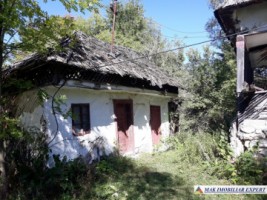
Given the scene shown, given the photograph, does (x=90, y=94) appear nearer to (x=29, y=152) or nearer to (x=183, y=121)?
(x=29, y=152)

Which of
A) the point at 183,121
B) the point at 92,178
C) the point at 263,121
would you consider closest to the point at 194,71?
the point at 183,121

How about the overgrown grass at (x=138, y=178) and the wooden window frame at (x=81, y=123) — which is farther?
the wooden window frame at (x=81, y=123)

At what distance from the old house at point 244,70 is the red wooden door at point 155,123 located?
16.7 ft

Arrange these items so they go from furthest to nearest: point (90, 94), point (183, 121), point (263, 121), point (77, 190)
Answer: point (183, 121)
point (90, 94)
point (263, 121)
point (77, 190)

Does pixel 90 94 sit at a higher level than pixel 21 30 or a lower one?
lower

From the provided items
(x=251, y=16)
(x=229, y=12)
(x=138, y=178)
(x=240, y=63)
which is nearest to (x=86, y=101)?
(x=138, y=178)

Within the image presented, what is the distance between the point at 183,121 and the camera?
15.2 m

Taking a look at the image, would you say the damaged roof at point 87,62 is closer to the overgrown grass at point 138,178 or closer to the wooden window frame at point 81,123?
the wooden window frame at point 81,123

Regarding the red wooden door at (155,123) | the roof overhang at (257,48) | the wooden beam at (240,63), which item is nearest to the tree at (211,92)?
the red wooden door at (155,123)

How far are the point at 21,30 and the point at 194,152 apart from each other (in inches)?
219

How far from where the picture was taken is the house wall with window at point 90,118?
757cm

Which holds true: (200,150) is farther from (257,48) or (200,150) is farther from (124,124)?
(257,48)

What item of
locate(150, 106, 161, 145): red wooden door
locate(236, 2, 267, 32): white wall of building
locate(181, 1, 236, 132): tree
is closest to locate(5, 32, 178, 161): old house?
locate(150, 106, 161, 145): red wooden door

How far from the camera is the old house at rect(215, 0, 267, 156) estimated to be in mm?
6574
